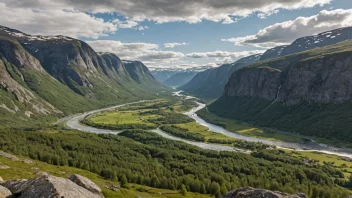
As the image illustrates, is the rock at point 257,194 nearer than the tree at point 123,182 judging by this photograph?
Yes

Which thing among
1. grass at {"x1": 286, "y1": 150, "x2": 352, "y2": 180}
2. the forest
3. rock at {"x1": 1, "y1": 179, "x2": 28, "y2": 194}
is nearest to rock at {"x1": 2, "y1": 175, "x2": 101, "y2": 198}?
rock at {"x1": 1, "y1": 179, "x2": 28, "y2": 194}

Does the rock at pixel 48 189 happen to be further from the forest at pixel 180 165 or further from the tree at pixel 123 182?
the forest at pixel 180 165

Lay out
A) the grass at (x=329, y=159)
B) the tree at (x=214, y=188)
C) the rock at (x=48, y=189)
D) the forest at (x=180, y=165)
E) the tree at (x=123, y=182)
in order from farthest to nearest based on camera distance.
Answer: the grass at (x=329, y=159), the forest at (x=180, y=165), the tree at (x=214, y=188), the tree at (x=123, y=182), the rock at (x=48, y=189)

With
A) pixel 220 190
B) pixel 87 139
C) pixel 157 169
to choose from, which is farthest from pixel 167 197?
pixel 87 139

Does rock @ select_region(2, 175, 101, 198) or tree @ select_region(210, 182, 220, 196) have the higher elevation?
rock @ select_region(2, 175, 101, 198)

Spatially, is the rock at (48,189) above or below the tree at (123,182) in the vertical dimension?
above

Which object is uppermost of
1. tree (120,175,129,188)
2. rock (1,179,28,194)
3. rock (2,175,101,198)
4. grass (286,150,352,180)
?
rock (2,175,101,198)

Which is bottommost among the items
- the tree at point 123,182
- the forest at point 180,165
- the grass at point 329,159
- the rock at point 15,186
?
the grass at point 329,159

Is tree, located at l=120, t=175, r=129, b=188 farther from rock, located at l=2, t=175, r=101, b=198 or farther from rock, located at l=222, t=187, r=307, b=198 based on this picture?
rock, located at l=222, t=187, r=307, b=198

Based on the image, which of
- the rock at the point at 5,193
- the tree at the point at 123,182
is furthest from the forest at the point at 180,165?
the rock at the point at 5,193
